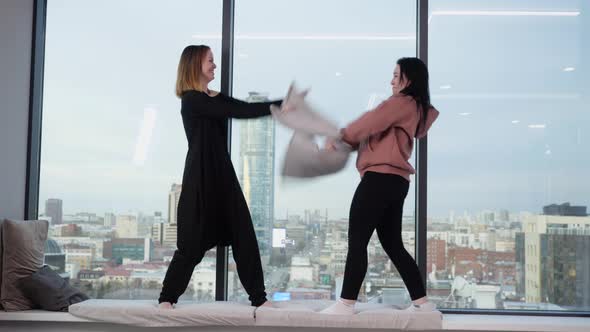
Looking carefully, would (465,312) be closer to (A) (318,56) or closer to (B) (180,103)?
(A) (318,56)

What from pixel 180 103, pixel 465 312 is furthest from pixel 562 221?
pixel 180 103

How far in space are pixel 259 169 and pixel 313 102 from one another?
0.47 m

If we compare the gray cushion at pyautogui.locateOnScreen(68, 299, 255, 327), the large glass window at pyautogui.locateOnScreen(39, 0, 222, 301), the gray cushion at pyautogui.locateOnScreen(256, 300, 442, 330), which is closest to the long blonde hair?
the large glass window at pyautogui.locateOnScreen(39, 0, 222, 301)

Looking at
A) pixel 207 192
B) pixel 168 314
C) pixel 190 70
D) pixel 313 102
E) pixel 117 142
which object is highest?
pixel 190 70

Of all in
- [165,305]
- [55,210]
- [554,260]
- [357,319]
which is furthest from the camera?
[55,210]

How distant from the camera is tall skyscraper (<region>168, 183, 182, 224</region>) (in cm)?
365

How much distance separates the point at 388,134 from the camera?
3166mm

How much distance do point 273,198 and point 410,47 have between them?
1.10 m

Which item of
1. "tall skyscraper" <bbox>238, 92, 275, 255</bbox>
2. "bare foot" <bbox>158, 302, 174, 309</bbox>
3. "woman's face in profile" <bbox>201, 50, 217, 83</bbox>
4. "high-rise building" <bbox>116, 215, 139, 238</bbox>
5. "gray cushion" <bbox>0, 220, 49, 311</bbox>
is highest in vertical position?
"woman's face in profile" <bbox>201, 50, 217, 83</bbox>

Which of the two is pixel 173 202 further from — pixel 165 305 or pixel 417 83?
pixel 417 83

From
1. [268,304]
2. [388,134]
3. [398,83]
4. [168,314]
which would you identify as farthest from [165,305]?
[398,83]

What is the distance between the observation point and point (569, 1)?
3.59m

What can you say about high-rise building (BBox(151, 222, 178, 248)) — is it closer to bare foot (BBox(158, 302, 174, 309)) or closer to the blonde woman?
the blonde woman

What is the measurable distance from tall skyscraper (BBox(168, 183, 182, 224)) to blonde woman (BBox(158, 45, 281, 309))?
325 millimetres
